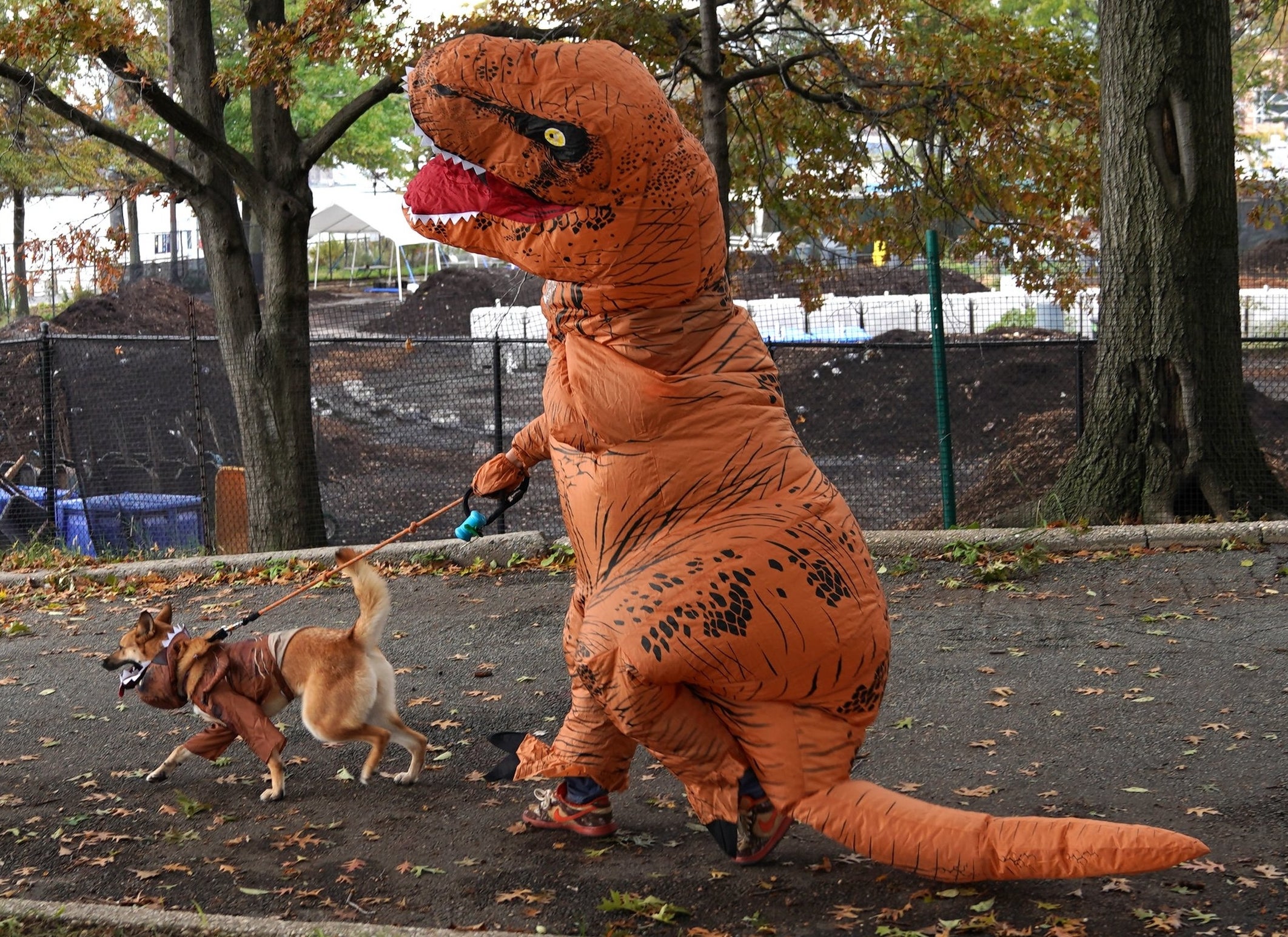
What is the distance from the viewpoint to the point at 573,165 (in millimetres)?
3646

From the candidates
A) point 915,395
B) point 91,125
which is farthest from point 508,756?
point 915,395

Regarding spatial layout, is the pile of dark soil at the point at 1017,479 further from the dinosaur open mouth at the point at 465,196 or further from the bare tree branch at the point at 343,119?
the dinosaur open mouth at the point at 465,196

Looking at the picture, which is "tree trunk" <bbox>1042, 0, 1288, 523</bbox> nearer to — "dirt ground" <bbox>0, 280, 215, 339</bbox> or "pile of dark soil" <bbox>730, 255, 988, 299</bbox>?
"pile of dark soil" <bbox>730, 255, 988, 299</bbox>

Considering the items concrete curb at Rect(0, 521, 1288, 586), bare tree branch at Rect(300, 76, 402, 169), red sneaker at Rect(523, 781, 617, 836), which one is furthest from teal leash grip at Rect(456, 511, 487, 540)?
bare tree branch at Rect(300, 76, 402, 169)

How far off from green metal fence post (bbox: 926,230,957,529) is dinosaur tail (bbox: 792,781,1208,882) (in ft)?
20.9

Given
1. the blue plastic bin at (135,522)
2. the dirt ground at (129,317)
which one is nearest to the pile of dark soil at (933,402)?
the blue plastic bin at (135,522)

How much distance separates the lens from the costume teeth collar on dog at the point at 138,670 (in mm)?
5273

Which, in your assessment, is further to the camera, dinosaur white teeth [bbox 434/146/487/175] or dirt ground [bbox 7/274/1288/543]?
dirt ground [bbox 7/274/1288/543]

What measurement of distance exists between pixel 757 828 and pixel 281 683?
211 centimetres

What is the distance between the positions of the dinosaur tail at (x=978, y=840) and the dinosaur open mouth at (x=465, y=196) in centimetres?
191

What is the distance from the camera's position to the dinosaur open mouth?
12.4 ft

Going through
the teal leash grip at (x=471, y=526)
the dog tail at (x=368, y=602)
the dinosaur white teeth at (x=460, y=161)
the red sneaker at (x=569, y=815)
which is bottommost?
the red sneaker at (x=569, y=815)

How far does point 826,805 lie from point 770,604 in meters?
0.60

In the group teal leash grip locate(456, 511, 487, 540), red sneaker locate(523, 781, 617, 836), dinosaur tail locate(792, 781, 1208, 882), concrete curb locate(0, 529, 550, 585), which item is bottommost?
red sneaker locate(523, 781, 617, 836)
